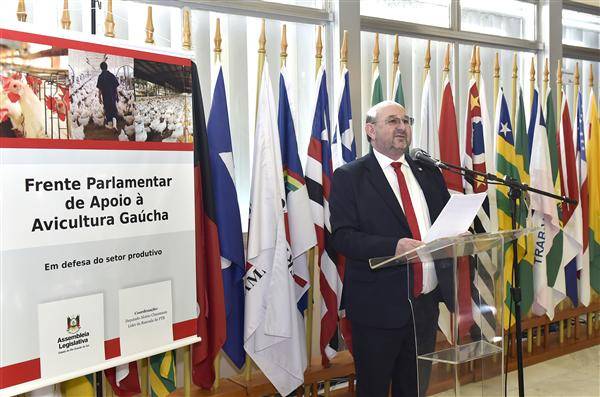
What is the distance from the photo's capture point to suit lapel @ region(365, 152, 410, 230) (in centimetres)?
245

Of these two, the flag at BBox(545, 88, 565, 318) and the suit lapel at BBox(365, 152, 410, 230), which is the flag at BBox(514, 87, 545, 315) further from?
the suit lapel at BBox(365, 152, 410, 230)

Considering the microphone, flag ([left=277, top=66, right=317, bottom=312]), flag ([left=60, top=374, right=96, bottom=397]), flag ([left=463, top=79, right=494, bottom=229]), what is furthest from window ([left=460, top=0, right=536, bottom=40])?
flag ([left=60, top=374, right=96, bottom=397])

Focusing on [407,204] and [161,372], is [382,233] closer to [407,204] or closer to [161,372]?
[407,204]

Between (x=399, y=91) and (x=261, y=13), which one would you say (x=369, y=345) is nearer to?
(x=399, y=91)

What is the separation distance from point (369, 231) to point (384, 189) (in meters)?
0.18

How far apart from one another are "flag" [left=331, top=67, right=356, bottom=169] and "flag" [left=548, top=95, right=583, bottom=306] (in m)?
1.70

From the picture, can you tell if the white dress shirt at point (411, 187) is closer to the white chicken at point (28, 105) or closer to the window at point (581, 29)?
the white chicken at point (28, 105)

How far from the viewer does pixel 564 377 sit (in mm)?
3799

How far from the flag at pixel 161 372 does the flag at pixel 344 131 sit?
1364 mm

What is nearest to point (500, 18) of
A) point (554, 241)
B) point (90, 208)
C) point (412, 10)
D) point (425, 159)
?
point (412, 10)

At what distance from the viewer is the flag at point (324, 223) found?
3.14 m

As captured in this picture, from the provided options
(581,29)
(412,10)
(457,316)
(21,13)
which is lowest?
(457,316)

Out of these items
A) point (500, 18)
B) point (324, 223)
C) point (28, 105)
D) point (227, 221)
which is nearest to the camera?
point (28, 105)

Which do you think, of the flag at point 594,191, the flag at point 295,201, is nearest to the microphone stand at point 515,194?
the flag at point 295,201
